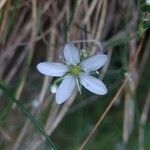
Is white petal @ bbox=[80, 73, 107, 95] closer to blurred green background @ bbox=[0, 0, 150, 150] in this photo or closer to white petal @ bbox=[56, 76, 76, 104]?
white petal @ bbox=[56, 76, 76, 104]

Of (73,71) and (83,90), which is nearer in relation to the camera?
(73,71)

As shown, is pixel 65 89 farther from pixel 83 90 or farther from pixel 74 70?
pixel 83 90

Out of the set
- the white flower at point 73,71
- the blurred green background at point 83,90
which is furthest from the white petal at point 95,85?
the blurred green background at point 83,90

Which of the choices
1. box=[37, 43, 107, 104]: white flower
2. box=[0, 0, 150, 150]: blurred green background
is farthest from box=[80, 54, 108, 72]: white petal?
box=[0, 0, 150, 150]: blurred green background

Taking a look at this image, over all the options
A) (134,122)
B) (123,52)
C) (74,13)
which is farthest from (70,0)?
(134,122)

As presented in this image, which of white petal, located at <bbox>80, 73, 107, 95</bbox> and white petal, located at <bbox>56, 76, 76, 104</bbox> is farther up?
white petal, located at <bbox>56, 76, 76, 104</bbox>

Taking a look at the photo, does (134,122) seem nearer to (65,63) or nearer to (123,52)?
(123,52)

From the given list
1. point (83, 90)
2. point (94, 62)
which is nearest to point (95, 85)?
point (94, 62)
